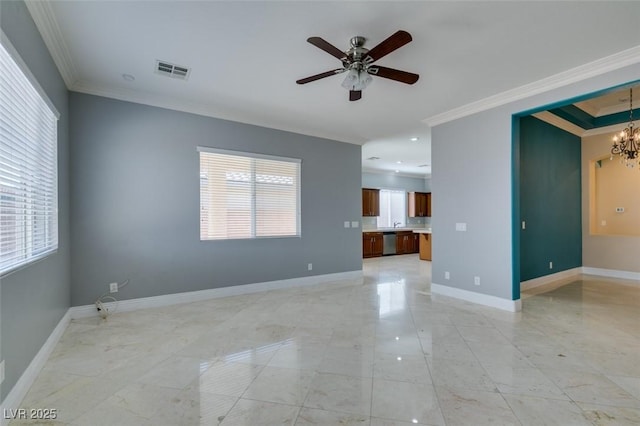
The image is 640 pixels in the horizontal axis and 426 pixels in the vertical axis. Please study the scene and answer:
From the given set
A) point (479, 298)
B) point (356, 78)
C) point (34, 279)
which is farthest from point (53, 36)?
point (479, 298)

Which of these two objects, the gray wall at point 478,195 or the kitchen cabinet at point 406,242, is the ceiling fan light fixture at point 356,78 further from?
the kitchen cabinet at point 406,242

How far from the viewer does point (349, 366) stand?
242cm

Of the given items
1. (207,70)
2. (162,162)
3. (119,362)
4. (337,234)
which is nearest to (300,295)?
(337,234)

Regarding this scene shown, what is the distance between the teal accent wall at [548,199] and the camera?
4910 millimetres

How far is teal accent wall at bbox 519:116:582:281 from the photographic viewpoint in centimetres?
491

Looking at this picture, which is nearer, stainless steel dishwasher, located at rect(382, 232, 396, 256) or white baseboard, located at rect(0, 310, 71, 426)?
white baseboard, located at rect(0, 310, 71, 426)

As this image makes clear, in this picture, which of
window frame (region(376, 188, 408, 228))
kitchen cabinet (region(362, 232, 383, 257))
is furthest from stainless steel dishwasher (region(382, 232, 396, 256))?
window frame (region(376, 188, 408, 228))

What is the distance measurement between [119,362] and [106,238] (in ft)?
6.19

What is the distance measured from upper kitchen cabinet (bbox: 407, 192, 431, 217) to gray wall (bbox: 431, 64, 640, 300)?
235 inches

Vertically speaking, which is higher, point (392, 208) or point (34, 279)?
point (392, 208)

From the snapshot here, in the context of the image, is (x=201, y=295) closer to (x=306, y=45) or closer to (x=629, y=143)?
(x=306, y=45)

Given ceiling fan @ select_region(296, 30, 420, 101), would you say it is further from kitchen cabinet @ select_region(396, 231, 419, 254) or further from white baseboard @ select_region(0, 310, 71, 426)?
kitchen cabinet @ select_region(396, 231, 419, 254)

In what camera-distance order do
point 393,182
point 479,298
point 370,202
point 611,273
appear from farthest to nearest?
1. point 393,182
2. point 370,202
3. point 611,273
4. point 479,298

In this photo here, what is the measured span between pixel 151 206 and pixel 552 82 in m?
5.45
